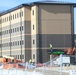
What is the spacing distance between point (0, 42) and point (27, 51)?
946 inches

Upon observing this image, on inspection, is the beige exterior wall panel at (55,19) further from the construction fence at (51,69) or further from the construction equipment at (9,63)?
the construction fence at (51,69)

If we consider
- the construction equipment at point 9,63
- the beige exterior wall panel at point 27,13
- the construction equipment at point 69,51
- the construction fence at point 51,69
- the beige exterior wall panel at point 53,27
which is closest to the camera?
the construction fence at point 51,69

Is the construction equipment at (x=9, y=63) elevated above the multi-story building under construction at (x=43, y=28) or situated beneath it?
situated beneath

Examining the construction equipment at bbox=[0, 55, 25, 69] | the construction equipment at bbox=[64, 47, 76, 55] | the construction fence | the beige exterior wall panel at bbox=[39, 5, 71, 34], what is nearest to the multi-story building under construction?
the beige exterior wall panel at bbox=[39, 5, 71, 34]

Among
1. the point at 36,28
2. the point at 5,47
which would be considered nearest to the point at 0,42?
the point at 5,47

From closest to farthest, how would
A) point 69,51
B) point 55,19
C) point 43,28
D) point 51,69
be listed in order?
point 51,69 → point 69,51 → point 43,28 → point 55,19

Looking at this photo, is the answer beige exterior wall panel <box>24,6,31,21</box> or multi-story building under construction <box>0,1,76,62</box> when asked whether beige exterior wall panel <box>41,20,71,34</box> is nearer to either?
multi-story building under construction <box>0,1,76,62</box>

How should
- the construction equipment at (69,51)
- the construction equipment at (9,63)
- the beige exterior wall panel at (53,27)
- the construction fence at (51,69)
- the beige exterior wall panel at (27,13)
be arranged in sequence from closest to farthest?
the construction fence at (51,69) < the construction equipment at (9,63) < the construction equipment at (69,51) < the beige exterior wall panel at (53,27) < the beige exterior wall panel at (27,13)

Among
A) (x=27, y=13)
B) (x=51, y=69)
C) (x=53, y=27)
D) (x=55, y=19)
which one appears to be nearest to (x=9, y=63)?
(x=51, y=69)

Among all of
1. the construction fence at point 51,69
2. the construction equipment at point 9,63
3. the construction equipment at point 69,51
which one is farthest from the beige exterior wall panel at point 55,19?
the construction fence at point 51,69

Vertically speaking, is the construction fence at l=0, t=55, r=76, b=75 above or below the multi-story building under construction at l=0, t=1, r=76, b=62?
below

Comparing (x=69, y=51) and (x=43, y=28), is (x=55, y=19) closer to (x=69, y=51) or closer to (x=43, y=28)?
(x=43, y=28)

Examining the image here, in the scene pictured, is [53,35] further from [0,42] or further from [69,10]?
[0,42]

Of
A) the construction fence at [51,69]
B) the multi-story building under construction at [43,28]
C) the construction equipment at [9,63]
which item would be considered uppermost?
the multi-story building under construction at [43,28]
